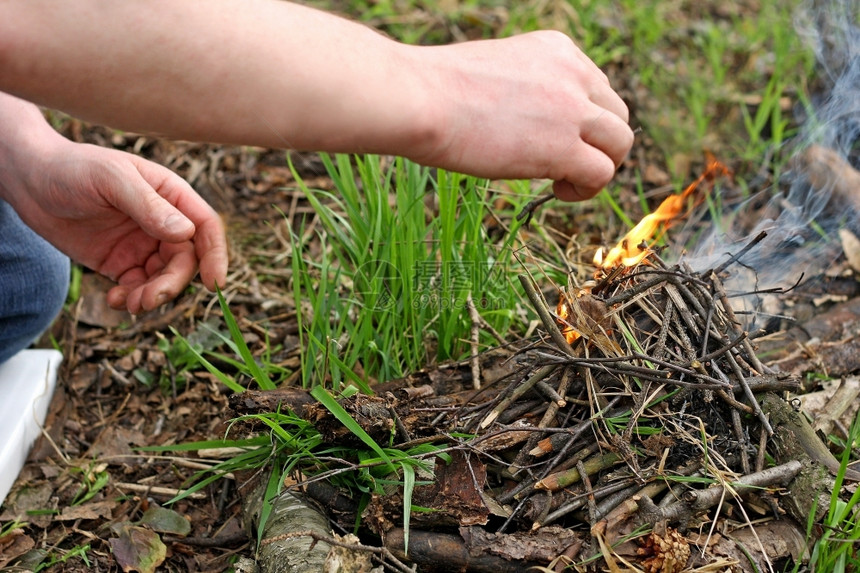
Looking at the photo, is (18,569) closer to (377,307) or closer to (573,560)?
(377,307)

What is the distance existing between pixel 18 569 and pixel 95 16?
55.5 inches

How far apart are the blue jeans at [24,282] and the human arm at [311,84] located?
46.5 inches

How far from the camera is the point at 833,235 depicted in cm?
287

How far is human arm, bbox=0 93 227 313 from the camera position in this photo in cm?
188

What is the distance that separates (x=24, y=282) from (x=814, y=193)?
2.83 meters

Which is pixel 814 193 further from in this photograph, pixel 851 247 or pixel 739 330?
pixel 739 330

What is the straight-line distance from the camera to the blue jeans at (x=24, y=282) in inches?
88.5

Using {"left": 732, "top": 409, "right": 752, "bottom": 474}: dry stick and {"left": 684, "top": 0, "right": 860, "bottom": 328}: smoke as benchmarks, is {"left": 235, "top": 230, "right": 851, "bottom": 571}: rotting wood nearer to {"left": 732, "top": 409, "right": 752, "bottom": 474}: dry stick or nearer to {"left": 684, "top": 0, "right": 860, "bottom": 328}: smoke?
{"left": 732, "top": 409, "right": 752, "bottom": 474}: dry stick

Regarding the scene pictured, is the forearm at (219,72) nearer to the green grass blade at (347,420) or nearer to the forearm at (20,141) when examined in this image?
the green grass blade at (347,420)

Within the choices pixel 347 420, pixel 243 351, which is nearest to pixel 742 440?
pixel 347 420

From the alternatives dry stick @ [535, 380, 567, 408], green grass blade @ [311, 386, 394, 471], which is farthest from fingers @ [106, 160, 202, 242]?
dry stick @ [535, 380, 567, 408]

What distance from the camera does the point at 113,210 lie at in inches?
79.0

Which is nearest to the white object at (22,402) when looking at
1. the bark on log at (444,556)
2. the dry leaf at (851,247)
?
the bark on log at (444,556)

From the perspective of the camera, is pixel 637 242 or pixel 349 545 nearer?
pixel 349 545
